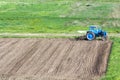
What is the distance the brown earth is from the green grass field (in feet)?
8.86

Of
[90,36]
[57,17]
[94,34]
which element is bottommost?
[57,17]

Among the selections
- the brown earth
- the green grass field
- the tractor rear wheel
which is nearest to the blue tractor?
the tractor rear wheel

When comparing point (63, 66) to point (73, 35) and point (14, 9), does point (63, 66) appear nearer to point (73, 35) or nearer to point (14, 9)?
point (73, 35)

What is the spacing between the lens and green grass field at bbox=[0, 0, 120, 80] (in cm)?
4049

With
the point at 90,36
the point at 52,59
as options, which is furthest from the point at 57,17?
the point at 52,59

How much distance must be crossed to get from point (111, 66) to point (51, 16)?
2403 cm

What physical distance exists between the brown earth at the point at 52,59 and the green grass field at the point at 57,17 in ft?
8.86

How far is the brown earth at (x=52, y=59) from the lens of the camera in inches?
883

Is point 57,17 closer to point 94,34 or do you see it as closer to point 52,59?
point 94,34

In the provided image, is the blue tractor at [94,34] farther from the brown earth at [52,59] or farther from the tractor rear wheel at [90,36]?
the brown earth at [52,59]

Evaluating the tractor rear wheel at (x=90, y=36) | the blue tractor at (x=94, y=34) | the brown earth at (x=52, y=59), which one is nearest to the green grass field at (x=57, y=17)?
the blue tractor at (x=94, y=34)

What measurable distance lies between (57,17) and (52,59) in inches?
814

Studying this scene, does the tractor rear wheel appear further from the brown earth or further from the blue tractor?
the brown earth

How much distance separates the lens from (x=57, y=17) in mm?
46562
